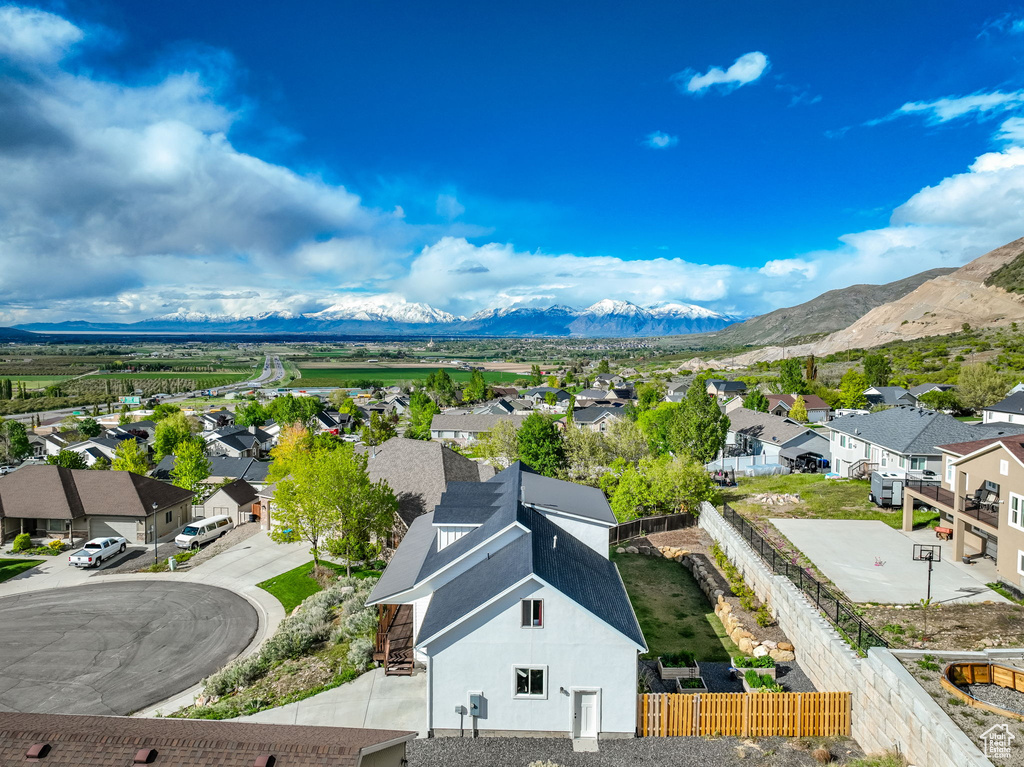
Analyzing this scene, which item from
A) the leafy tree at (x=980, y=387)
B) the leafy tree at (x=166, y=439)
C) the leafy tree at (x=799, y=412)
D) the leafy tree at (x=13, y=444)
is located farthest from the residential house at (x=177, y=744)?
the leafy tree at (x=980, y=387)

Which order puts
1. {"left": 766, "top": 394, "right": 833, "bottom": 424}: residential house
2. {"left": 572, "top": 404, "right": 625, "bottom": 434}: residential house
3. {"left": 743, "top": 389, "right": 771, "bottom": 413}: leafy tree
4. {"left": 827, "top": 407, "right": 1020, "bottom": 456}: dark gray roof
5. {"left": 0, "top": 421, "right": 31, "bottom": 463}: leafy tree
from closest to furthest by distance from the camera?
{"left": 827, "top": 407, "right": 1020, "bottom": 456}: dark gray roof, {"left": 0, "top": 421, "right": 31, "bottom": 463}: leafy tree, {"left": 766, "top": 394, "right": 833, "bottom": 424}: residential house, {"left": 743, "top": 389, "right": 771, "bottom": 413}: leafy tree, {"left": 572, "top": 404, "right": 625, "bottom": 434}: residential house

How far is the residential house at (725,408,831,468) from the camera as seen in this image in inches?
2119

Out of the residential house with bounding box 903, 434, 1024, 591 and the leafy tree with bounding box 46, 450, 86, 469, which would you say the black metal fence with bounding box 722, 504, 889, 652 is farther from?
the leafy tree with bounding box 46, 450, 86, 469

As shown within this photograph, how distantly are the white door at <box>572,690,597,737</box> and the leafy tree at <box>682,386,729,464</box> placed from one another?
3285 centimetres

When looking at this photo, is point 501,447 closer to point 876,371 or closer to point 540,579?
point 540,579

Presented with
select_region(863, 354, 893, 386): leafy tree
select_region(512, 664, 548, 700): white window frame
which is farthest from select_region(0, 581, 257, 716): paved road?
select_region(863, 354, 893, 386): leafy tree

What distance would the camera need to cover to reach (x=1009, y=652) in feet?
52.2

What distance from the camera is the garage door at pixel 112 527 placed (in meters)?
40.8

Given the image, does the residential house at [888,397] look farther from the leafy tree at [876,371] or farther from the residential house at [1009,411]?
→ the residential house at [1009,411]

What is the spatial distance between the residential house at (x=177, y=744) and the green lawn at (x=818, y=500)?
1245 inches

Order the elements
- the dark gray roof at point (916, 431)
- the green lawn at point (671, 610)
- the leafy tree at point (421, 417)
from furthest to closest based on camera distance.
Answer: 1. the leafy tree at point (421, 417)
2. the dark gray roof at point (916, 431)
3. the green lawn at point (671, 610)

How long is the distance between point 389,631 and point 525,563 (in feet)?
26.0

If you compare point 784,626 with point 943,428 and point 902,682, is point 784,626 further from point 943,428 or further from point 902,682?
point 943,428

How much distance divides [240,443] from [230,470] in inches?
770
